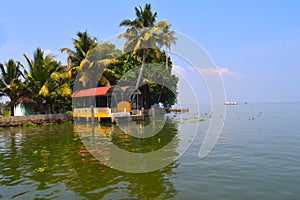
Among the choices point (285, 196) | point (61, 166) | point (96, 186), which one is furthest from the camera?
point (61, 166)

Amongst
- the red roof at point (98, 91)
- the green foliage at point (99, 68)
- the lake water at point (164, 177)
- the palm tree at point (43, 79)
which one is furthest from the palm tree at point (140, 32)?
the lake water at point (164, 177)

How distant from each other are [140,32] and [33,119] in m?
19.4

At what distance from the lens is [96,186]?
8.45 metres

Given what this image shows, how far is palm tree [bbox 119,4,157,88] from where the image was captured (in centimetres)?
3788

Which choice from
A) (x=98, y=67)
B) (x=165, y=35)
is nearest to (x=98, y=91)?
(x=98, y=67)

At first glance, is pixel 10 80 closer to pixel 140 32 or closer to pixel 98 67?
pixel 98 67

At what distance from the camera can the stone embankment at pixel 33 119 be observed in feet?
103

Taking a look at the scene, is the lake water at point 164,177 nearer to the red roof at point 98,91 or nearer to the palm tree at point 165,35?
the red roof at point 98,91

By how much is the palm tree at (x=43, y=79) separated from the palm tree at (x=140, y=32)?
10.5 metres

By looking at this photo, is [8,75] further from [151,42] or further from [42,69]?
[151,42]

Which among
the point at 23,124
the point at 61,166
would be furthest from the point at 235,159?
the point at 23,124

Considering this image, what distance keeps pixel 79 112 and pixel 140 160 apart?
2647cm

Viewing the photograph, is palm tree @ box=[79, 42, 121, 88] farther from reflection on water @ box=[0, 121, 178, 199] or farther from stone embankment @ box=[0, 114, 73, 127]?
reflection on water @ box=[0, 121, 178, 199]

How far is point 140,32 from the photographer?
39.1 metres
